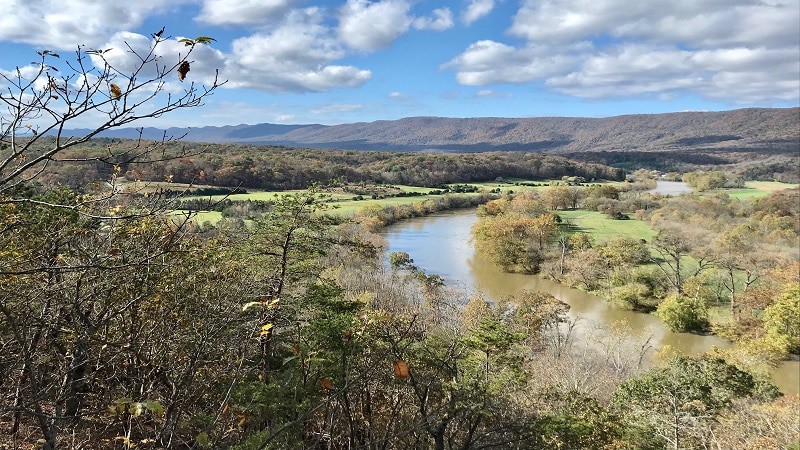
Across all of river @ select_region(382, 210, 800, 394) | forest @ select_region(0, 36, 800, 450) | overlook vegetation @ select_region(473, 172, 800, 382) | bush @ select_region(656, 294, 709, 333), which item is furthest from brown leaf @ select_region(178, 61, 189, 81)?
bush @ select_region(656, 294, 709, 333)

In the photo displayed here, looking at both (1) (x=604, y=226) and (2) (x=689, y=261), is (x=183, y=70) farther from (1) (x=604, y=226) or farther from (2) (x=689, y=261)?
(1) (x=604, y=226)

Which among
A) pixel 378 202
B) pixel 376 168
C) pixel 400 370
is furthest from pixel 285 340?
pixel 376 168

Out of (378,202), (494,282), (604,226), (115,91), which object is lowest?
(494,282)

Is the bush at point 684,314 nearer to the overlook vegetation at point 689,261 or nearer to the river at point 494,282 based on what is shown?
the overlook vegetation at point 689,261

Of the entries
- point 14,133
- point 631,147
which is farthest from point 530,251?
point 631,147

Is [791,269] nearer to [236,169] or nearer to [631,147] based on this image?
[236,169]

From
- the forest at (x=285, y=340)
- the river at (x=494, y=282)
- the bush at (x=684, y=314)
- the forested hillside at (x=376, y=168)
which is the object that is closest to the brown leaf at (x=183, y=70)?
the forest at (x=285, y=340)
